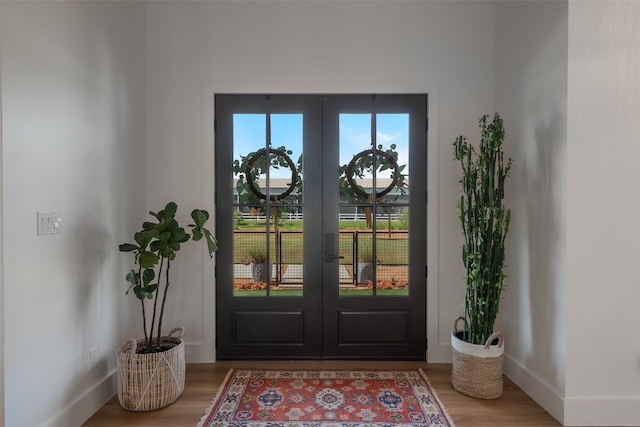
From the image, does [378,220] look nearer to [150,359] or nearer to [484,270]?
[484,270]

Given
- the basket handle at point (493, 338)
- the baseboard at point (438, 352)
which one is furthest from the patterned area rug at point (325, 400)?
the basket handle at point (493, 338)

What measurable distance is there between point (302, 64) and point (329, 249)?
5.12 ft

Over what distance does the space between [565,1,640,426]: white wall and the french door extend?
1.12 m

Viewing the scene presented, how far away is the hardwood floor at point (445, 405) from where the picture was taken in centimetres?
219

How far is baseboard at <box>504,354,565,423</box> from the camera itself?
7.22 feet

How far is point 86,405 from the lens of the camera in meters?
2.22

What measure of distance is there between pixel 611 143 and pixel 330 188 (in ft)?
6.15

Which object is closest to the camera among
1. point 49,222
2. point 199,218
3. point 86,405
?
point 49,222

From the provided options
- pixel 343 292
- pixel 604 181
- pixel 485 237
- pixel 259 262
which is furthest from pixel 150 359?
pixel 604 181

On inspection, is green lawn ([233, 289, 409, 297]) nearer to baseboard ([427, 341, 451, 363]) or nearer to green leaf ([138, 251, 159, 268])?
baseboard ([427, 341, 451, 363])

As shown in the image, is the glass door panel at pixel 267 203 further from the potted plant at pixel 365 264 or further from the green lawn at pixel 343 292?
the potted plant at pixel 365 264

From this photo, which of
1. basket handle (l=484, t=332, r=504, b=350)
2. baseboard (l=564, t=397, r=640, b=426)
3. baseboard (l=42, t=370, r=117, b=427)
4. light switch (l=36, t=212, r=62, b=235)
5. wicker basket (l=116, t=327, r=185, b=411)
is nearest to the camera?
light switch (l=36, t=212, r=62, b=235)

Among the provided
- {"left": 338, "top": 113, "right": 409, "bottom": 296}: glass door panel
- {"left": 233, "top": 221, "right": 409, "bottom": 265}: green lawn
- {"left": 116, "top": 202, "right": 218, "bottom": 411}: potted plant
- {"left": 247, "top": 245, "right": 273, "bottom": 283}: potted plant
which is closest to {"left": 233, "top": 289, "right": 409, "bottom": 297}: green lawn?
{"left": 338, "top": 113, "right": 409, "bottom": 296}: glass door panel

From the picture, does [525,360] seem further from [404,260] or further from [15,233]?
[15,233]
